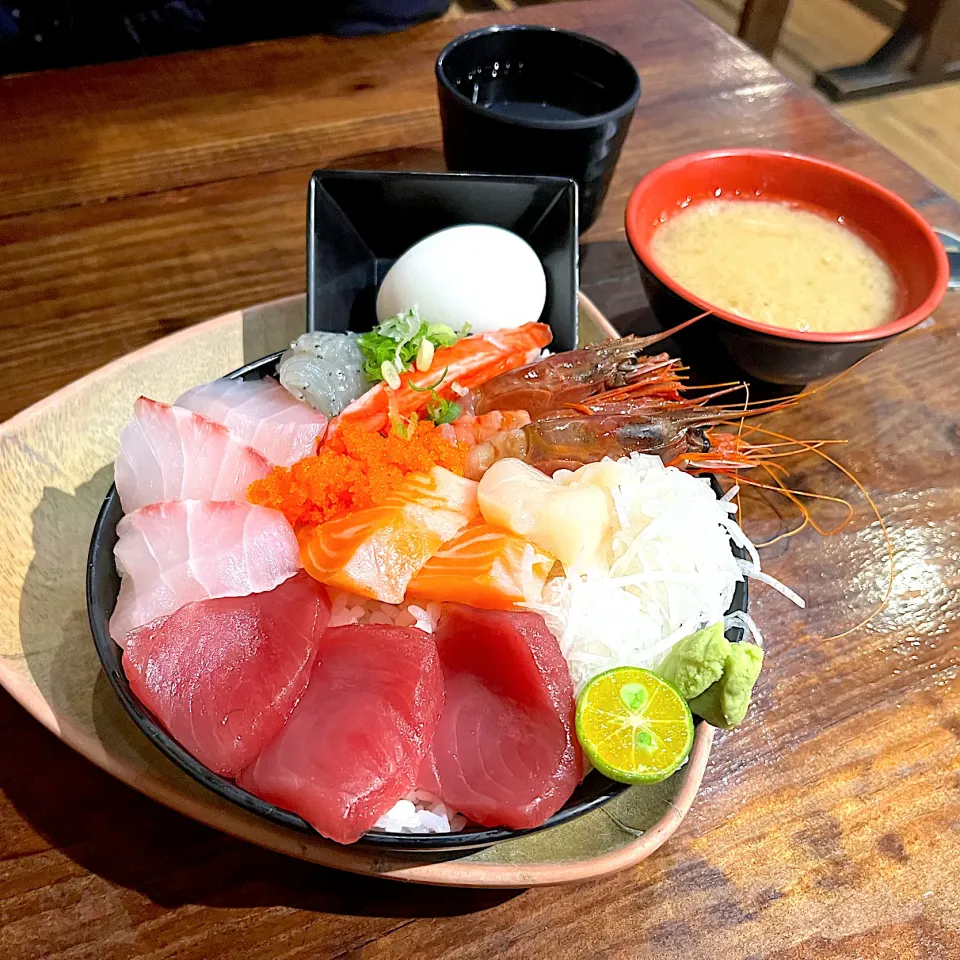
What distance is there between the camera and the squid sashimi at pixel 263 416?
4.17 feet

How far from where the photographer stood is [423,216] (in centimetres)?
170

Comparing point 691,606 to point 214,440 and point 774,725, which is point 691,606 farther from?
point 214,440

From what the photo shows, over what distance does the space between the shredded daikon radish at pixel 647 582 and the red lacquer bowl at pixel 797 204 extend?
0.33 m

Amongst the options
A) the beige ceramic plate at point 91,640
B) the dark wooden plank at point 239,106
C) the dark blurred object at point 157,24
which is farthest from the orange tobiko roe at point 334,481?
the dark blurred object at point 157,24

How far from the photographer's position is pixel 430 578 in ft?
3.67

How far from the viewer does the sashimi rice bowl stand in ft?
3.08

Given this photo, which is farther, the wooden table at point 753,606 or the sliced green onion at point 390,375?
the sliced green onion at point 390,375

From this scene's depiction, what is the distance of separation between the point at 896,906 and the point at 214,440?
42.8 inches

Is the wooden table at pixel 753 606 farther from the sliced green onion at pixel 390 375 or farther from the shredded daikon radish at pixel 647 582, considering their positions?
the sliced green onion at pixel 390 375

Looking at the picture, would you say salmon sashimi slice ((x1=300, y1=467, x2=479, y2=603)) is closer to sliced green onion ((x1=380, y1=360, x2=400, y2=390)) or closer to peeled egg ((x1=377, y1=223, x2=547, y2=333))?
sliced green onion ((x1=380, y1=360, x2=400, y2=390))

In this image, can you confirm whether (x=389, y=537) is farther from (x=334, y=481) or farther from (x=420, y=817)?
(x=420, y=817)

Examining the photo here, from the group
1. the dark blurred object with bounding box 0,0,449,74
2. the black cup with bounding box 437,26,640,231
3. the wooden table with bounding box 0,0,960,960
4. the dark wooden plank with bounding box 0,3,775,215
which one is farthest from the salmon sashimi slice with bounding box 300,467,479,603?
the dark blurred object with bounding box 0,0,449,74

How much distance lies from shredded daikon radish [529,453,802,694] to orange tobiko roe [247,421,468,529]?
278 mm

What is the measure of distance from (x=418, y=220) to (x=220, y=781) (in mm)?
1194
